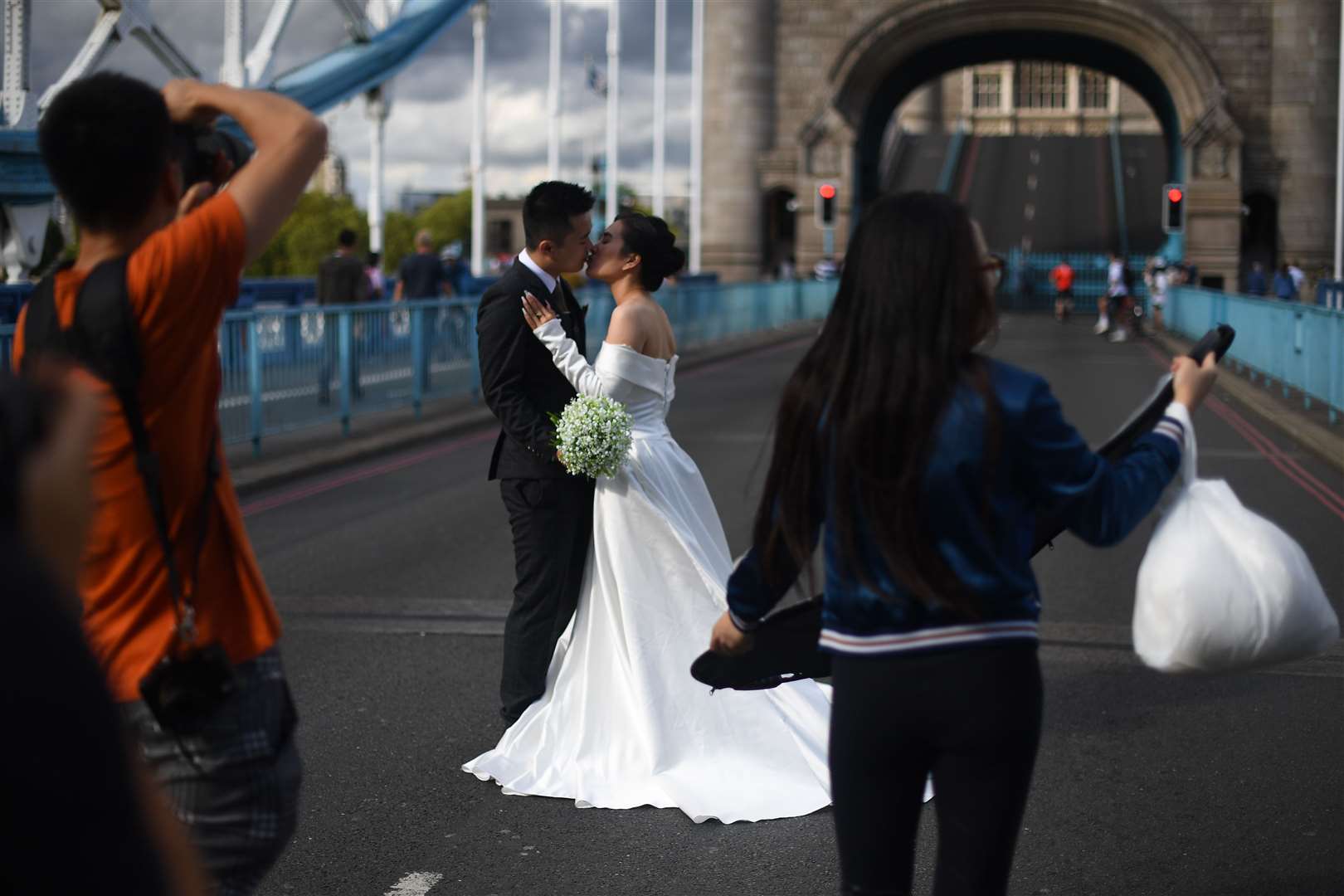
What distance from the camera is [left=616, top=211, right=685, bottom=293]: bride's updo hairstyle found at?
16.7 ft

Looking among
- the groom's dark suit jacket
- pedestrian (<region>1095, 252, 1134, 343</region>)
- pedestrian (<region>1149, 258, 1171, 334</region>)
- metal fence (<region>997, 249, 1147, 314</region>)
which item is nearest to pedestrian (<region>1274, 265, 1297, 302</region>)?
pedestrian (<region>1149, 258, 1171, 334</region>)

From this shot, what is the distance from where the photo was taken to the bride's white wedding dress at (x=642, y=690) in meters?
5.02

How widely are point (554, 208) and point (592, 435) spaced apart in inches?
28.1

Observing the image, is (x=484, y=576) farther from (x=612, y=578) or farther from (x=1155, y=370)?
(x=1155, y=370)

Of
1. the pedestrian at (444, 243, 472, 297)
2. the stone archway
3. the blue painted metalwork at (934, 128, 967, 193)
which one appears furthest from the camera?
the blue painted metalwork at (934, 128, 967, 193)

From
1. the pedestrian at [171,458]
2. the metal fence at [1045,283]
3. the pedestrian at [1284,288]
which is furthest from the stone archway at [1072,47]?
the pedestrian at [171,458]

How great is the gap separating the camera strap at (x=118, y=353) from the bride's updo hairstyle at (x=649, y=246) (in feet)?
8.91

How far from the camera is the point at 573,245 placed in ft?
16.9

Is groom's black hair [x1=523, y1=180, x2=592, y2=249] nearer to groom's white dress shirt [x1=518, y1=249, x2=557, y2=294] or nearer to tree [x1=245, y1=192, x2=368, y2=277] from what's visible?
groom's white dress shirt [x1=518, y1=249, x2=557, y2=294]

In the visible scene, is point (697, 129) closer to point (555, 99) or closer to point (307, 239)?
point (555, 99)

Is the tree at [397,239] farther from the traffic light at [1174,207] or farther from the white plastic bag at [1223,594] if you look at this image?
the white plastic bag at [1223,594]

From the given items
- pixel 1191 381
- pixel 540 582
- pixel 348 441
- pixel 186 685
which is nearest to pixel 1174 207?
pixel 348 441

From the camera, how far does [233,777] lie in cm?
250

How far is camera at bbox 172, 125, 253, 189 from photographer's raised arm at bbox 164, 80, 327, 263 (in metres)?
0.04
